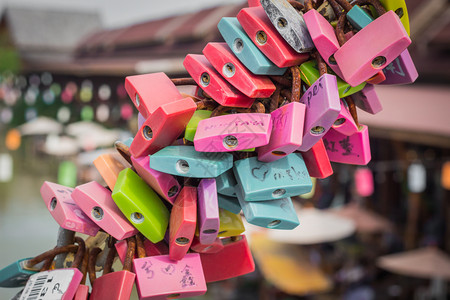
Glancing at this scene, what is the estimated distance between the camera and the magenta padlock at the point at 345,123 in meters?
0.46

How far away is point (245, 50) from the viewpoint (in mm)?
469

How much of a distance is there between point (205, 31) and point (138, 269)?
5380 mm

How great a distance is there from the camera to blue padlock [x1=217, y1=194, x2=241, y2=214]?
19.4 inches

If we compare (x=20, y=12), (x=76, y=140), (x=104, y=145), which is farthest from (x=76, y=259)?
(x=20, y=12)

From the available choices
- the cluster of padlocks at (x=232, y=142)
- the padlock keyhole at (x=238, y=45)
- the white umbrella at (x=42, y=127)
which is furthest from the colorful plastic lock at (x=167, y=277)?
the white umbrella at (x=42, y=127)

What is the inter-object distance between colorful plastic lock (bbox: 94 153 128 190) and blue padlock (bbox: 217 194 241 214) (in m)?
0.11

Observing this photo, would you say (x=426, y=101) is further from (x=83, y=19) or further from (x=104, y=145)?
(x=83, y=19)

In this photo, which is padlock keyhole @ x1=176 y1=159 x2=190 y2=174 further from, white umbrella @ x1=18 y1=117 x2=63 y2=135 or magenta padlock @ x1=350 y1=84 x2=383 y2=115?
white umbrella @ x1=18 y1=117 x2=63 y2=135

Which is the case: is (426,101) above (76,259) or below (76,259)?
below

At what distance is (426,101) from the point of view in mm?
2543

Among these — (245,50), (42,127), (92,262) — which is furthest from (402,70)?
(42,127)

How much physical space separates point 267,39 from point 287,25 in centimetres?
2

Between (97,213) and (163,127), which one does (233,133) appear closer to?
(163,127)

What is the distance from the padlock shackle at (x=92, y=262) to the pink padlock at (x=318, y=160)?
232 millimetres
